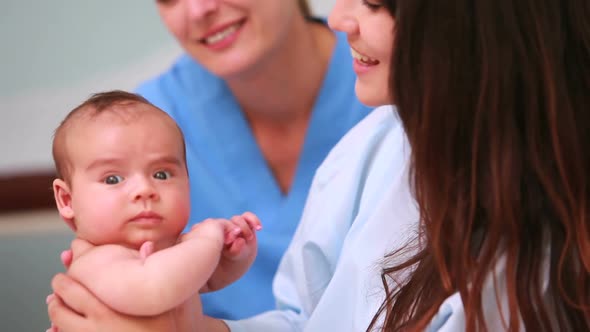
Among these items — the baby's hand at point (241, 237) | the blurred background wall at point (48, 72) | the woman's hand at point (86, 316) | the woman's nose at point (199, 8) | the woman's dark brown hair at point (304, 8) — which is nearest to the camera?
the woman's hand at point (86, 316)

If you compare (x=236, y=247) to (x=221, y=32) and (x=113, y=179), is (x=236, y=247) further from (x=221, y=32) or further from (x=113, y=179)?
(x=221, y=32)

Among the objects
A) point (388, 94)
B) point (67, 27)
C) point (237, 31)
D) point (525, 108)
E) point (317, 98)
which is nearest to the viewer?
point (525, 108)

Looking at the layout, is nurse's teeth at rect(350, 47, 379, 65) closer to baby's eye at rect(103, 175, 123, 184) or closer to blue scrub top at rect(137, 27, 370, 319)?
baby's eye at rect(103, 175, 123, 184)

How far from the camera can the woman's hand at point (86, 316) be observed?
1.14m

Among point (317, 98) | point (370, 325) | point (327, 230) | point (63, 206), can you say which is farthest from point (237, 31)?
point (370, 325)

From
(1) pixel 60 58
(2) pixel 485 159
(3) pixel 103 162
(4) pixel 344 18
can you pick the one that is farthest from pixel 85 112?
(1) pixel 60 58

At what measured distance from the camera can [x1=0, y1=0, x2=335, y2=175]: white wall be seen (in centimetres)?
262

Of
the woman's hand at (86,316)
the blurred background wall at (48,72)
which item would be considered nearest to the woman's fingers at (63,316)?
the woman's hand at (86,316)

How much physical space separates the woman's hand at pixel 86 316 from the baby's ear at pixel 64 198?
88mm

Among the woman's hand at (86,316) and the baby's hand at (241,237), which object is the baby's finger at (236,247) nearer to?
the baby's hand at (241,237)

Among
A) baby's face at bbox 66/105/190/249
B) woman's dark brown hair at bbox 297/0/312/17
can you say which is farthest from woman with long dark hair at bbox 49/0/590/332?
woman's dark brown hair at bbox 297/0/312/17

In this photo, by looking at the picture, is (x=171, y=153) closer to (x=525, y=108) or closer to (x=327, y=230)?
(x=327, y=230)

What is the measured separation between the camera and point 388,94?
1170mm

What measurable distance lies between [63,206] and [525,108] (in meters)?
0.66
